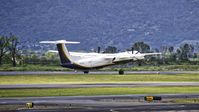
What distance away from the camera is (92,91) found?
92438 mm

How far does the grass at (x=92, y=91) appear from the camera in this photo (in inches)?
3420

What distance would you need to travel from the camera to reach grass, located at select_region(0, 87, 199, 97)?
86875 millimetres

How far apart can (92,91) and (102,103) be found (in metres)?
18.6

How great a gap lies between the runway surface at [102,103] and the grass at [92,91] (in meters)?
5.08

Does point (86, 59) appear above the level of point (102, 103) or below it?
above

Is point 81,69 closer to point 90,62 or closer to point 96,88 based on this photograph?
point 90,62

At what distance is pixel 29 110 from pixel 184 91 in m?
35.2

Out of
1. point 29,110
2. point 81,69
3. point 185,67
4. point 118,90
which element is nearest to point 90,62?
point 81,69

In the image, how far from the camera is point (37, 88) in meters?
96.2

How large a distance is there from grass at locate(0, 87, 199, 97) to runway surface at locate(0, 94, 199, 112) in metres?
5.08

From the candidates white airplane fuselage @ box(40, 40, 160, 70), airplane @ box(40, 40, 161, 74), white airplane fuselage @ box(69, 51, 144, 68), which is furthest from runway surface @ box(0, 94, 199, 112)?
white airplane fuselage @ box(69, 51, 144, 68)

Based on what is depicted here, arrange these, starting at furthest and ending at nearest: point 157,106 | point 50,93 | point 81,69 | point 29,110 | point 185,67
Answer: point 185,67 → point 81,69 → point 50,93 → point 157,106 → point 29,110

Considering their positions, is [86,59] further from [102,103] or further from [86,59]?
A: [102,103]

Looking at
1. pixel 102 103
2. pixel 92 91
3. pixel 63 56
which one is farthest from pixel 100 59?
pixel 102 103
